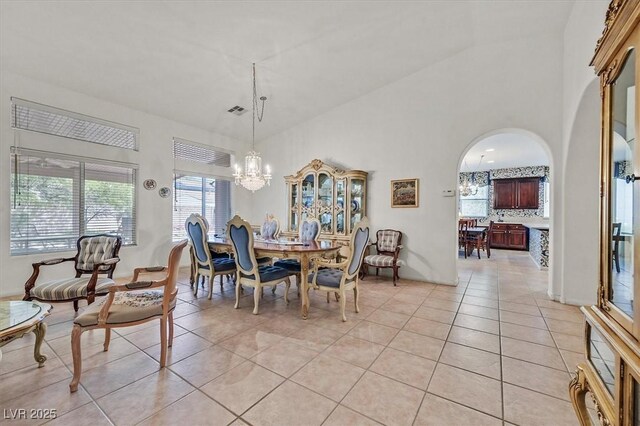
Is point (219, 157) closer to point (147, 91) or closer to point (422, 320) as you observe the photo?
point (147, 91)

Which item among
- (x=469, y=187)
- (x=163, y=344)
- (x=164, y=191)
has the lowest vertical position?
(x=163, y=344)

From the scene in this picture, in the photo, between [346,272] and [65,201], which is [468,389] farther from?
[65,201]

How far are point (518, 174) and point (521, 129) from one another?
5.98 metres

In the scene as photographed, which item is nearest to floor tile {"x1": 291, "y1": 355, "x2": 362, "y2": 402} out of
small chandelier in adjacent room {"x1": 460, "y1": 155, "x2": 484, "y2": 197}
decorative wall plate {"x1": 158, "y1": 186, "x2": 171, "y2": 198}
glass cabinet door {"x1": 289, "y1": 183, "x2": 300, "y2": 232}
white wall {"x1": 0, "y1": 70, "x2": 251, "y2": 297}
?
glass cabinet door {"x1": 289, "y1": 183, "x2": 300, "y2": 232}

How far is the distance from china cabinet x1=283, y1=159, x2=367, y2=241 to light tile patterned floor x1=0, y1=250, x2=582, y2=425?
6.92 ft

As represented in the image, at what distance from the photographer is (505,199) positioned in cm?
905

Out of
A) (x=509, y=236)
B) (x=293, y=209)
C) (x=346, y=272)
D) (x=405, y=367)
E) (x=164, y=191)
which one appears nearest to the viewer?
(x=405, y=367)

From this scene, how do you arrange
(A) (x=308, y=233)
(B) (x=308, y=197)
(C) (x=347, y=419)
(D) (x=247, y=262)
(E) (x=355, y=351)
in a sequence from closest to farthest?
1. (C) (x=347, y=419)
2. (E) (x=355, y=351)
3. (D) (x=247, y=262)
4. (A) (x=308, y=233)
5. (B) (x=308, y=197)

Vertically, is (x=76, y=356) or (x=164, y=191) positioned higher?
(x=164, y=191)

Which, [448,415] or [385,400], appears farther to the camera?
[385,400]

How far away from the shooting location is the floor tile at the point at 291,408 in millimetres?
1567

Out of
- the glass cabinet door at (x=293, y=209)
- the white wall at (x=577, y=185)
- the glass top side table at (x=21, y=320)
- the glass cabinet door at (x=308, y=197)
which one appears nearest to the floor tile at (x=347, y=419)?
the glass top side table at (x=21, y=320)

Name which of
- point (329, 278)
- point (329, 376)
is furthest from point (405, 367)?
point (329, 278)

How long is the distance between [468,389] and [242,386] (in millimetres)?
1538
